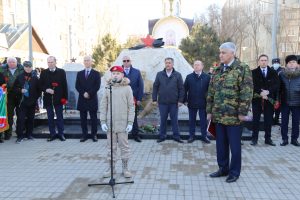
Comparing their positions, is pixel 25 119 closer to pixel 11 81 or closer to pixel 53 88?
pixel 11 81

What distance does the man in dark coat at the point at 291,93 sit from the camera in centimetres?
739

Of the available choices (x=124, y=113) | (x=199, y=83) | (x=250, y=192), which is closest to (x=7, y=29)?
(x=199, y=83)

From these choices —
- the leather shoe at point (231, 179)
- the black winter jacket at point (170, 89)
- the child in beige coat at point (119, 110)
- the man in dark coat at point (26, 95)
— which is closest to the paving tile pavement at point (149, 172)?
the leather shoe at point (231, 179)

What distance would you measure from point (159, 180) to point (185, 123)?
13.8 feet

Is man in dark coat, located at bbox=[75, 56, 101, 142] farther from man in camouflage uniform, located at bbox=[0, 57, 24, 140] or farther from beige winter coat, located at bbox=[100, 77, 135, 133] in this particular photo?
beige winter coat, located at bbox=[100, 77, 135, 133]

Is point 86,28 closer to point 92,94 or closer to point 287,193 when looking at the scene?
point 92,94

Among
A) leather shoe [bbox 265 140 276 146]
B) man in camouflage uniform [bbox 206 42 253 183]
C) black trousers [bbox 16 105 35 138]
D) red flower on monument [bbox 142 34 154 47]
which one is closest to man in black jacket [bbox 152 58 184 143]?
leather shoe [bbox 265 140 276 146]

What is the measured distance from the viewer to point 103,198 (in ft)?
14.9

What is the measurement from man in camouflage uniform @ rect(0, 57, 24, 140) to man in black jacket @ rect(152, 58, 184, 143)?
3364 millimetres

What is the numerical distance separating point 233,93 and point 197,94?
2.69 m

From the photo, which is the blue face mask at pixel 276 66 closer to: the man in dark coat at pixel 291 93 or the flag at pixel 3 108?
the man in dark coat at pixel 291 93

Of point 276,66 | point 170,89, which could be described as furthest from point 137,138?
point 276,66

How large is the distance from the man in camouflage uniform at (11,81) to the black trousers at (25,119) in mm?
297

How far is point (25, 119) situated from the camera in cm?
835
